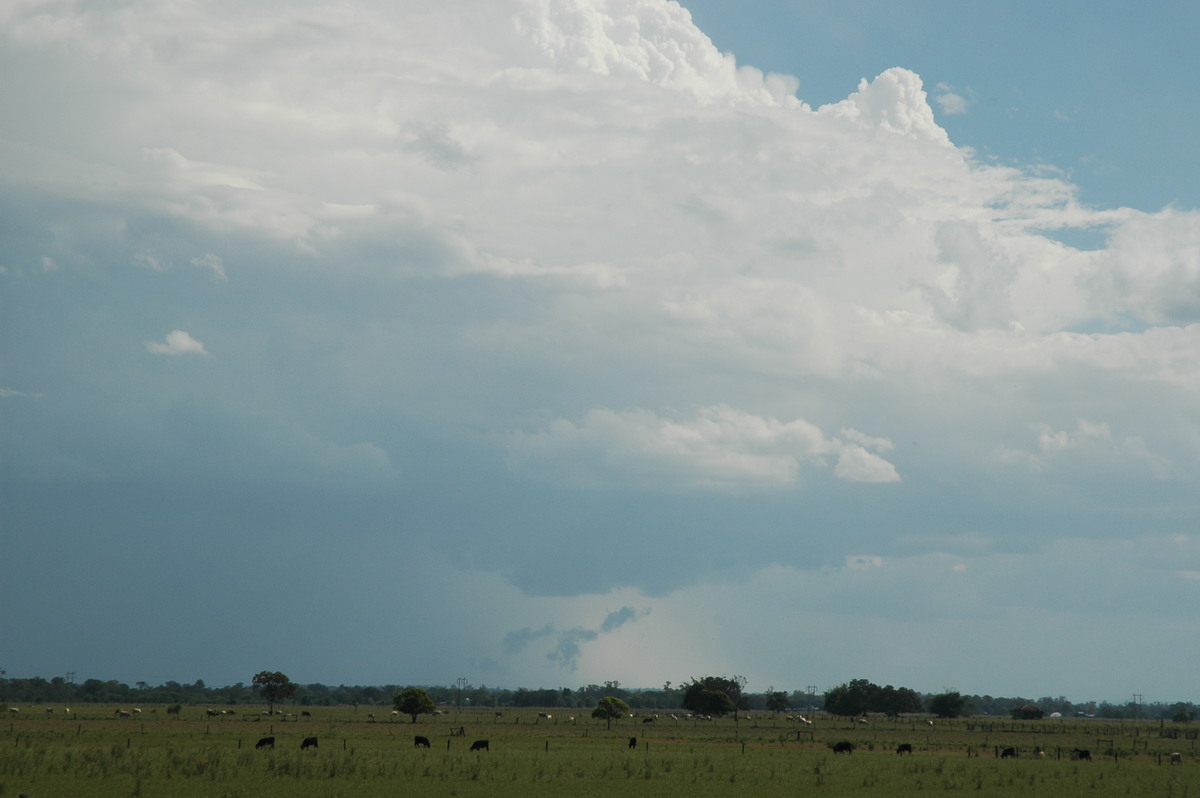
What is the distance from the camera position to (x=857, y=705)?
160 m

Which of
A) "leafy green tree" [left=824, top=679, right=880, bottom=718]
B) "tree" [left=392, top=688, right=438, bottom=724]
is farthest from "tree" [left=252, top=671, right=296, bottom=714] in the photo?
"leafy green tree" [left=824, top=679, right=880, bottom=718]

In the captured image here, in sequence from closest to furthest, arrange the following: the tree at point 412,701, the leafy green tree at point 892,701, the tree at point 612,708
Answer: the tree at point 412,701, the tree at point 612,708, the leafy green tree at point 892,701

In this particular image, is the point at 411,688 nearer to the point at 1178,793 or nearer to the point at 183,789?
the point at 183,789

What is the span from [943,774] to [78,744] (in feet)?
171

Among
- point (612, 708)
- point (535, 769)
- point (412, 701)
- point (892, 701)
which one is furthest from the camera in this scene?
point (892, 701)

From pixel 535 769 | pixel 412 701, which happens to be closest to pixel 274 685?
pixel 412 701

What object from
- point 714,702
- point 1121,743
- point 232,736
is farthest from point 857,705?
point 232,736

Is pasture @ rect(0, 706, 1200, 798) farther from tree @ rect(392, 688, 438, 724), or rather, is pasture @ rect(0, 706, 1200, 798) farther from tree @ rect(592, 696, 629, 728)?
tree @ rect(592, 696, 629, 728)

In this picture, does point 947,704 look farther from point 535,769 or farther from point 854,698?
point 535,769

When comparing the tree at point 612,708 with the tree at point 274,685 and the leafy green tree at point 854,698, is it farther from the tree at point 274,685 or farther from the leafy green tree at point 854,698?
the leafy green tree at point 854,698

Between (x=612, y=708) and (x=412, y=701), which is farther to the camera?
(x=612, y=708)

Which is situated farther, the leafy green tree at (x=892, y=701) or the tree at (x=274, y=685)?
the leafy green tree at (x=892, y=701)

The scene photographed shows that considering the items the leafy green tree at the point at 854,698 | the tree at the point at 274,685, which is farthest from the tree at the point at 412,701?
the leafy green tree at the point at 854,698

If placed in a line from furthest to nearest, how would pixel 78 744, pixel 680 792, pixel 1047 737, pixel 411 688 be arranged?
pixel 411 688 → pixel 1047 737 → pixel 78 744 → pixel 680 792
